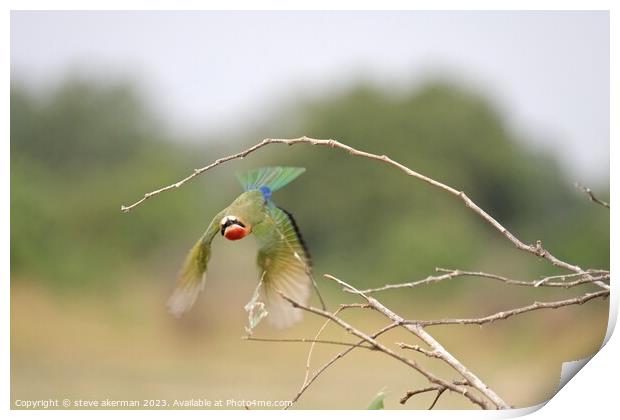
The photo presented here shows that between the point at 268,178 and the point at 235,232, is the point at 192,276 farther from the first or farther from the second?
the point at 268,178

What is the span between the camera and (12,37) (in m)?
1.66

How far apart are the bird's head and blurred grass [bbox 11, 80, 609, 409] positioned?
0.03 m

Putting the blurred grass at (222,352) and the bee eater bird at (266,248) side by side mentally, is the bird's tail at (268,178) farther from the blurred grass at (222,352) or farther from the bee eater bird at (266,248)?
the blurred grass at (222,352)

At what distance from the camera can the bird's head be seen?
163 cm

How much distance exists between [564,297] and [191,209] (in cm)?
81

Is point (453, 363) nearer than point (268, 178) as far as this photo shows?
Yes

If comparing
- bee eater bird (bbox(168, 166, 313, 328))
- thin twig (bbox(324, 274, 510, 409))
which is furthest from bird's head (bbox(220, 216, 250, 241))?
thin twig (bbox(324, 274, 510, 409))

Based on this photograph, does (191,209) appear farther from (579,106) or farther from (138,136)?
(579,106)

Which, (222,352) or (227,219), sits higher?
(227,219)

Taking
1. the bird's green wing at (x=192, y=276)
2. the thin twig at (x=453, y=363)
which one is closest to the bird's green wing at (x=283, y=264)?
the bird's green wing at (x=192, y=276)

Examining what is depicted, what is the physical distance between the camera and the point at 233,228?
163cm

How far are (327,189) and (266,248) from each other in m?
0.19

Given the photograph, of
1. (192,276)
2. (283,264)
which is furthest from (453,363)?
(192,276)

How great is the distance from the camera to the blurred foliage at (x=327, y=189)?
66.2 inches
